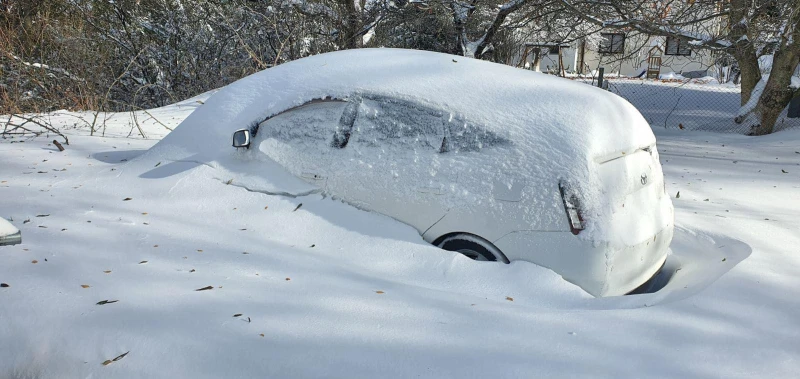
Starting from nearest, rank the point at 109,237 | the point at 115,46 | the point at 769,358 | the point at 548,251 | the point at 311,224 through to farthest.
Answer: the point at 769,358 → the point at 548,251 → the point at 109,237 → the point at 311,224 → the point at 115,46

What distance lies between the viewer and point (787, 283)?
3.68m

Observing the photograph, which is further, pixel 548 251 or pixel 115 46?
pixel 115 46

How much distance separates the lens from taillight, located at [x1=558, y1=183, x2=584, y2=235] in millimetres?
3412

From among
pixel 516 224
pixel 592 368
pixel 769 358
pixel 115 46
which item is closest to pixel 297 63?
pixel 516 224

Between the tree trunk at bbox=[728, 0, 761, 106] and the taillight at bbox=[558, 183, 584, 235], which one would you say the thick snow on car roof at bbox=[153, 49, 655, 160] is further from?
the tree trunk at bbox=[728, 0, 761, 106]

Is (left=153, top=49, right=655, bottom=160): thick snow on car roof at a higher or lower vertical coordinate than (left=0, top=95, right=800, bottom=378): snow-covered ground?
higher

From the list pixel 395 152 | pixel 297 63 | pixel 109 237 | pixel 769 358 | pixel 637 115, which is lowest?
pixel 769 358

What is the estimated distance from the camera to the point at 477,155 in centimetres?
373

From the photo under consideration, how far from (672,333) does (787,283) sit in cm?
130

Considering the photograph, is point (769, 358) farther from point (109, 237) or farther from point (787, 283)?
point (109, 237)

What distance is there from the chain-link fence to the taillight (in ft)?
33.5

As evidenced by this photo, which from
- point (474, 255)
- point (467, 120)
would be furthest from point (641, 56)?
point (474, 255)

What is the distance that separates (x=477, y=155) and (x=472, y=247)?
0.59 metres

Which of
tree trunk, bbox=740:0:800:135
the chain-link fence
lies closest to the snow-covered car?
tree trunk, bbox=740:0:800:135
